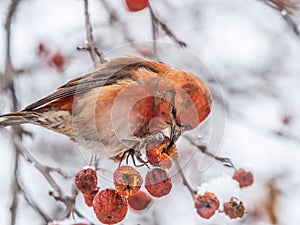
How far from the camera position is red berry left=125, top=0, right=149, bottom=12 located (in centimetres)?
145

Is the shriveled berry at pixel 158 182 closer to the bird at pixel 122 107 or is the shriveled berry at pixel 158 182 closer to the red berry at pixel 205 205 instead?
the bird at pixel 122 107

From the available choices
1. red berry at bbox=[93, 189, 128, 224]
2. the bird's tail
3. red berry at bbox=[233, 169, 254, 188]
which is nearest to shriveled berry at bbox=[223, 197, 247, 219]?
red berry at bbox=[233, 169, 254, 188]

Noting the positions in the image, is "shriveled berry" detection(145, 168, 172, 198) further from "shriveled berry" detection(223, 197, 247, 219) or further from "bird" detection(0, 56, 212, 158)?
"shriveled berry" detection(223, 197, 247, 219)

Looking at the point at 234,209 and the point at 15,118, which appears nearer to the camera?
the point at 15,118

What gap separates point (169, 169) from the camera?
1.17m

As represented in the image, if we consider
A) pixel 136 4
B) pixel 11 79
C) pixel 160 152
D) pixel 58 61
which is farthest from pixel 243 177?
pixel 58 61

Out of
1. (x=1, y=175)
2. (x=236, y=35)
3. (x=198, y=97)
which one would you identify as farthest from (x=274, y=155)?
(x=198, y=97)

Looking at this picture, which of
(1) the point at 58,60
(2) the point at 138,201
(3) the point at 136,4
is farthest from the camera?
(1) the point at 58,60

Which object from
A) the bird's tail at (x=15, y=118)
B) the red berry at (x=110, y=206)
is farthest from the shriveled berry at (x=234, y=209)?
the bird's tail at (x=15, y=118)

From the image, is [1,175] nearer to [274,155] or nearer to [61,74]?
[61,74]

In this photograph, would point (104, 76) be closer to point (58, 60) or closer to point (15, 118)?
point (15, 118)

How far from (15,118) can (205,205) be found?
0.54 m

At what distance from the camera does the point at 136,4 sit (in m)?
1.47

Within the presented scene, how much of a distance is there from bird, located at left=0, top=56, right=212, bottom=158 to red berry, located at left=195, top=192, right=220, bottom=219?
286mm
